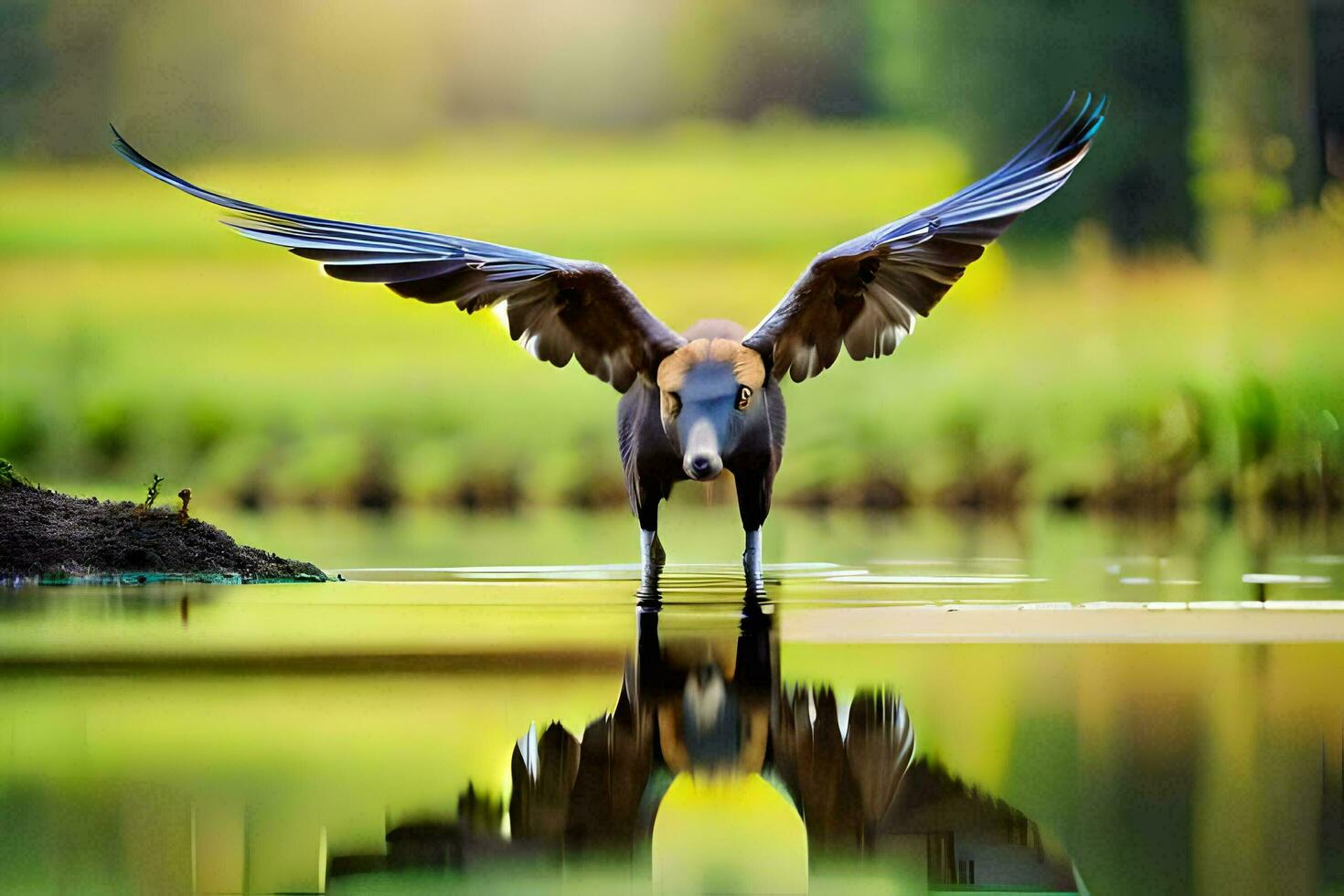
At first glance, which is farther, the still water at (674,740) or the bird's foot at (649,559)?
the bird's foot at (649,559)

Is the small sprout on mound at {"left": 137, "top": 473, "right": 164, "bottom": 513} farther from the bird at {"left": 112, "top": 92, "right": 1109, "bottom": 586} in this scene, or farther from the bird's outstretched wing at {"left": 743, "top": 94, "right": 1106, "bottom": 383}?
the bird's outstretched wing at {"left": 743, "top": 94, "right": 1106, "bottom": 383}

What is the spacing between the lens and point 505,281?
438 centimetres

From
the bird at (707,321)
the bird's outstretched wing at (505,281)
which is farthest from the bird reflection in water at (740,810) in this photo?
the bird's outstretched wing at (505,281)

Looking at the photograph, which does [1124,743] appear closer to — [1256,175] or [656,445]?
[656,445]

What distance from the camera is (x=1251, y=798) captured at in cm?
202

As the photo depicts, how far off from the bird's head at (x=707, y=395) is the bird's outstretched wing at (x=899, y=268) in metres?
0.12

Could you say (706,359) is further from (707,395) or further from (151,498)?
(151,498)

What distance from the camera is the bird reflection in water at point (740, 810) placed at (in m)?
1.79

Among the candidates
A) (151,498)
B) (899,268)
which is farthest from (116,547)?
(899,268)

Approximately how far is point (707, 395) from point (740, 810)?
2320 millimetres

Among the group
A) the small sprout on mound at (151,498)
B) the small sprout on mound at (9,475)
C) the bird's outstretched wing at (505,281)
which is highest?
the bird's outstretched wing at (505,281)

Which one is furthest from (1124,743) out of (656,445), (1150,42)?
(1150,42)

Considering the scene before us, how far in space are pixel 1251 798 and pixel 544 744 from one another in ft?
3.66

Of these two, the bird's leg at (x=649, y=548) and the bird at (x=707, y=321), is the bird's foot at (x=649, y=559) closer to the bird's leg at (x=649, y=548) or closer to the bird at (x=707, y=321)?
the bird's leg at (x=649, y=548)
